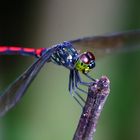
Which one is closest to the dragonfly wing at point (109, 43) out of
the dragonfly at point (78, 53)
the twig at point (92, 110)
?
the dragonfly at point (78, 53)

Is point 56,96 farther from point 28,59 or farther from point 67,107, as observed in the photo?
point 28,59

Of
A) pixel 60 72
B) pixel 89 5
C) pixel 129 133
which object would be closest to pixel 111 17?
pixel 89 5

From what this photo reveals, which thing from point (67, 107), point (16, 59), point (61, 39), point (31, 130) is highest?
point (61, 39)

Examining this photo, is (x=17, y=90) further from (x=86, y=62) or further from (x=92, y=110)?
(x=92, y=110)

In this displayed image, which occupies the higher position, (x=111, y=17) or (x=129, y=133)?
(x=111, y=17)

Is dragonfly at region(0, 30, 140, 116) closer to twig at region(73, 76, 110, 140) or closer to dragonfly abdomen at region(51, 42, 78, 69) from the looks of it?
dragonfly abdomen at region(51, 42, 78, 69)

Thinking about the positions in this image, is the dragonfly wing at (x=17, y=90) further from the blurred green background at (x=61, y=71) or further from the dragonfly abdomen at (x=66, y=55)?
the blurred green background at (x=61, y=71)
